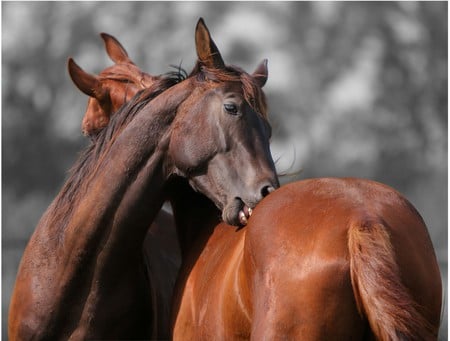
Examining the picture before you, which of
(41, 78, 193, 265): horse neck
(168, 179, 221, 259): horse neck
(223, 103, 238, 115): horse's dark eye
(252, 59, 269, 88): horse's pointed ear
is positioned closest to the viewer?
(223, 103, 238, 115): horse's dark eye

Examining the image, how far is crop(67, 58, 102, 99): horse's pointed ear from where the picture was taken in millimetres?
4504

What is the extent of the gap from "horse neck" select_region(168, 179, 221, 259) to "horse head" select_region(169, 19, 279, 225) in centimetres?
25

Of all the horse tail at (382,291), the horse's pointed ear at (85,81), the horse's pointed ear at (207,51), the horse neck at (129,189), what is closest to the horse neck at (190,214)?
the horse neck at (129,189)

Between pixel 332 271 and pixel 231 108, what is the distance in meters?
1.13

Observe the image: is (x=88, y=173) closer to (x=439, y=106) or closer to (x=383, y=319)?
(x=383, y=319)

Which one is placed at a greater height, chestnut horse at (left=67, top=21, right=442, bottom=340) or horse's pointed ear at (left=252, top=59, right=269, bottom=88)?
horse's pointed ear at (left=252, top=59, right=269, bottom=88)

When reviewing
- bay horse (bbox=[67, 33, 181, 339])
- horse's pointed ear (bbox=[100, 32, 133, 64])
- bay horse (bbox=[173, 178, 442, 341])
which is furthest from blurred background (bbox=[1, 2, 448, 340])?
bay horse (bbox=[173, 178, 442, 341])

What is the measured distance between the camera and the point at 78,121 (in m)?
12.0

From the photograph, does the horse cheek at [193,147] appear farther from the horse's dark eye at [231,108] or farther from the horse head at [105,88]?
the horse head at [105,88]

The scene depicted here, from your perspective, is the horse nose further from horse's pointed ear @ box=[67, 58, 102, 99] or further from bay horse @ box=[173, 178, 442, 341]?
horse's pointed ear @ box=[67, 58, 102, 99]

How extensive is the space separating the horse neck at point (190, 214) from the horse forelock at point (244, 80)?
1.54 feet

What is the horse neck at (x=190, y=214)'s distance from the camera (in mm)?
4062

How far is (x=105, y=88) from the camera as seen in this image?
4.61m

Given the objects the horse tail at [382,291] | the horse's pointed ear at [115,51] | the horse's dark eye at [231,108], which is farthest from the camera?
the horse's pointed ear at [115,51]
